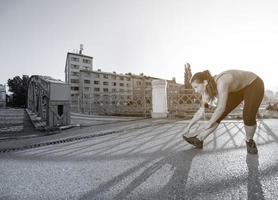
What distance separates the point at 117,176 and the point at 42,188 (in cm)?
73

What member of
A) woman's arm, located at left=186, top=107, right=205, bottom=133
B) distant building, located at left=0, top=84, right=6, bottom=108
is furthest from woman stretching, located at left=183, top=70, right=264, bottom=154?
distant building, located at left=0, top=84, right=6, bottom=108

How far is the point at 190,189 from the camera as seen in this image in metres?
1.64

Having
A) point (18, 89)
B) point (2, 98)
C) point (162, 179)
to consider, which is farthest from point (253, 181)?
point (2, 98)

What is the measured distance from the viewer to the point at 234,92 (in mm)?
3084

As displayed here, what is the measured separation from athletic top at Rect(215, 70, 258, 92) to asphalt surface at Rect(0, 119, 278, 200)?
1.01 m

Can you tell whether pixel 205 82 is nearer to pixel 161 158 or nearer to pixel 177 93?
pixel 161 158

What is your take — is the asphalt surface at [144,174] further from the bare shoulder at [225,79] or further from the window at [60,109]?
the window at [60,109]

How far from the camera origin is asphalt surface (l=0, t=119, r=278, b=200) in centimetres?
160

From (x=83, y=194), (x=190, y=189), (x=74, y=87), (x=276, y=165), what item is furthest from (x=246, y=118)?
(x=74, y=87)

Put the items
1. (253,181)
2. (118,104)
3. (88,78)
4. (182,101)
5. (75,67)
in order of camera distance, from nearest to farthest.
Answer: (253,181) → (182,101) → (118,104) → (88,78) → (75,67)

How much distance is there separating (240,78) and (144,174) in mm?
2076

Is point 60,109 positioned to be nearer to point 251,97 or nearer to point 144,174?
point 144,174

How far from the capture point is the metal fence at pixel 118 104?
41.7 feet

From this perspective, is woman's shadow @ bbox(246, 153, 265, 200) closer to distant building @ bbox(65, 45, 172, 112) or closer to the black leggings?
the black leggings
